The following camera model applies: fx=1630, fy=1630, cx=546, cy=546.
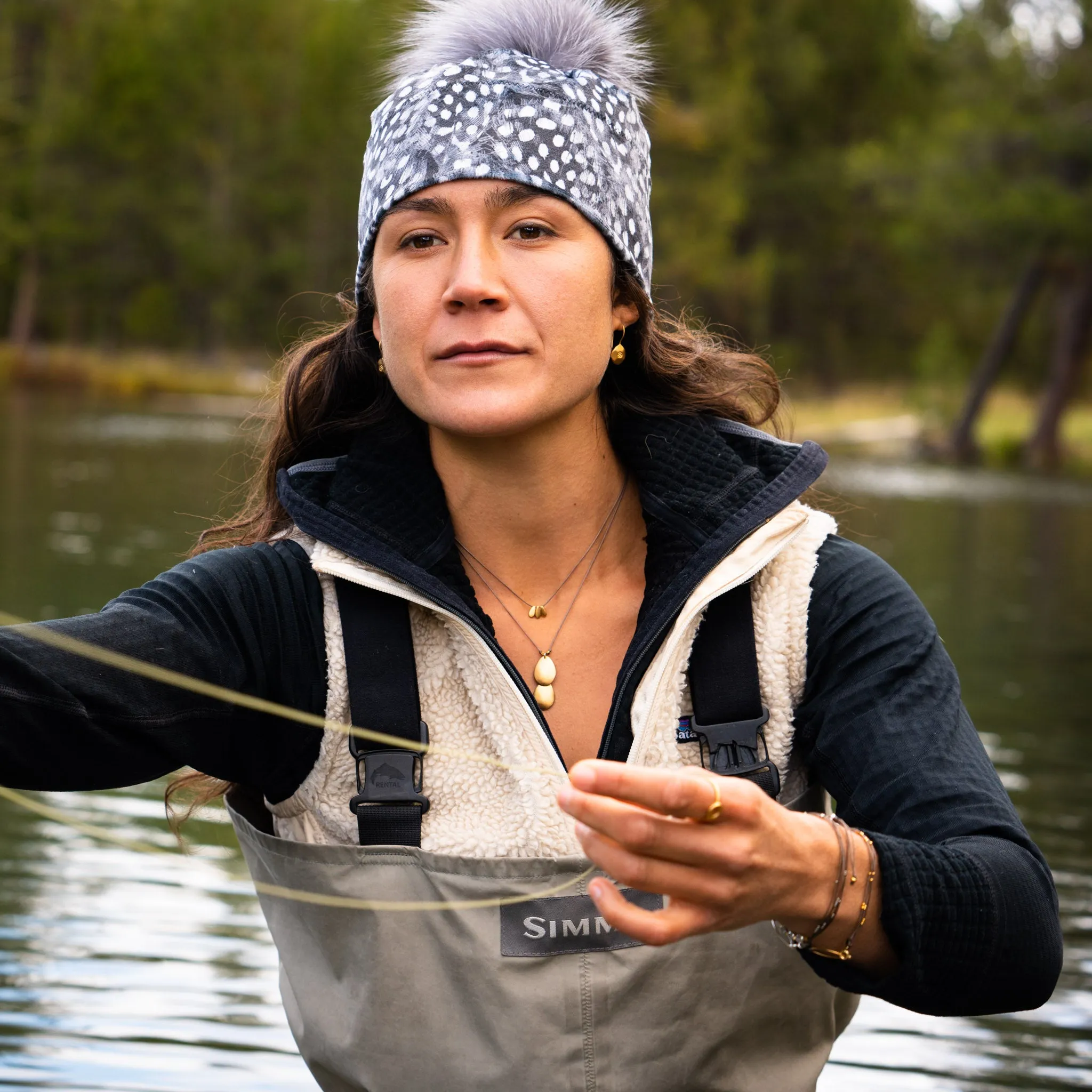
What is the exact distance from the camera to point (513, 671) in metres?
2.23

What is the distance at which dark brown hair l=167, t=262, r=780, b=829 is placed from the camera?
8.53 ft

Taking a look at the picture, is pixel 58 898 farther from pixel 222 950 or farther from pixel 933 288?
pixel 933 288

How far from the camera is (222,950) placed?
13.3 ft

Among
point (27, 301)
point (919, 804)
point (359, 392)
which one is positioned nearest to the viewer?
point (919, 804)

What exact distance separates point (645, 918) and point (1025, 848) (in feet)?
2.00

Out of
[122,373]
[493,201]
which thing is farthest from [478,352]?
[122,373]

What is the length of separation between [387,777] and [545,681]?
11.7 inches

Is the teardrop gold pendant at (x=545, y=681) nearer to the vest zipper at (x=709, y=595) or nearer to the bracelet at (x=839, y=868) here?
the vest zipper at (x=709, y=595)

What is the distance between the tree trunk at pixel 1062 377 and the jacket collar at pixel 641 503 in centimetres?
2562

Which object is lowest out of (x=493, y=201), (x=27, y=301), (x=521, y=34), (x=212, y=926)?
(x=212, y=926)

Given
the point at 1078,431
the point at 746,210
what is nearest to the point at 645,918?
the point at 1078,431

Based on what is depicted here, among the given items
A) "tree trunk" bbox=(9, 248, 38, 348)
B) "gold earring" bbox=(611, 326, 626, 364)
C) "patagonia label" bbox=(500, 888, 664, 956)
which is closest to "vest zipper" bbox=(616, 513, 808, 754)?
"patagonia label" bbox=(500, 888, 664, 956)

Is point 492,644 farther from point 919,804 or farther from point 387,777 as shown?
point 919,804

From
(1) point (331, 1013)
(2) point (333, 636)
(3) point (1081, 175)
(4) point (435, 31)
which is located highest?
(3) point (1081, 175)
